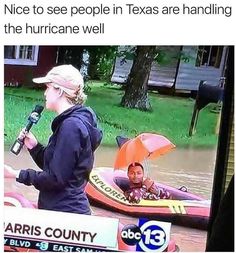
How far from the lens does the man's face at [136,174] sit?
8.91 ft

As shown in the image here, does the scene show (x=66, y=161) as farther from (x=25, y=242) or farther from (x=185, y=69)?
(x=185, y=69)

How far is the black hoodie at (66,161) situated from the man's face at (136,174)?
18 centimetres

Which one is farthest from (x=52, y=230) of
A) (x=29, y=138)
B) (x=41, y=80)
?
(x=41, y=80)

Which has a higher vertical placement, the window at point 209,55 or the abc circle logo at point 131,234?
the window at point 209,55

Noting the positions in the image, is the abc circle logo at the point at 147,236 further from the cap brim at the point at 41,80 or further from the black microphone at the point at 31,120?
the cap brim at the point at 41,80

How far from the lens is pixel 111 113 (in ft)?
8.82

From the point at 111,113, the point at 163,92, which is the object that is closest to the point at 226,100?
the point at 163,92

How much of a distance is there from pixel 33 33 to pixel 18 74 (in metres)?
0.19

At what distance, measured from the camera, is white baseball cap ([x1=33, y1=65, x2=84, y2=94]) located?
105 inches

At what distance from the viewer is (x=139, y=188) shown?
2730 millimetres

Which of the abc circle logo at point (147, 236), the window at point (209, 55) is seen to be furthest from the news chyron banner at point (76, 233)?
the window at point (209, 55)

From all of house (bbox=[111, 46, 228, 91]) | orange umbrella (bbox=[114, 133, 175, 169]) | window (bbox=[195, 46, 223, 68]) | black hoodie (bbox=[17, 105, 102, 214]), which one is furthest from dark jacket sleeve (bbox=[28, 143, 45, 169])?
window (bbox=[195, 46, 223, 68])

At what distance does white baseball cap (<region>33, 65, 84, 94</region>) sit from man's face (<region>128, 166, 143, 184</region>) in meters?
0.41
